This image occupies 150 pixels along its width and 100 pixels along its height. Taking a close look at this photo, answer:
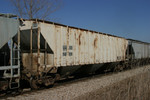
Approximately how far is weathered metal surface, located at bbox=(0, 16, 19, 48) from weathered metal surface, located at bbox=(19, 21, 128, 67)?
115cm

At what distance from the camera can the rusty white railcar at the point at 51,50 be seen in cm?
823

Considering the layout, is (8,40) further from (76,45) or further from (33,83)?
(76,45)

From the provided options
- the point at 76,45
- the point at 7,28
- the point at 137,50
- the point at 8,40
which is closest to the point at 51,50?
the point at 76,45

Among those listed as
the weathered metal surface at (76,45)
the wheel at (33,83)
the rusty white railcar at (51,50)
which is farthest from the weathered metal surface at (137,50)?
the wheel at (33,83)

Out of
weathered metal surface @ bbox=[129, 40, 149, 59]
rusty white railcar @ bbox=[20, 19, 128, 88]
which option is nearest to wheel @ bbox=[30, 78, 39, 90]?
rusty white railcar @ bbox=[20, 19, 128, 88]

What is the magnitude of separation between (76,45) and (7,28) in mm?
4676

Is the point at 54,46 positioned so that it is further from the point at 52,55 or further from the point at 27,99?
the point at 27,99

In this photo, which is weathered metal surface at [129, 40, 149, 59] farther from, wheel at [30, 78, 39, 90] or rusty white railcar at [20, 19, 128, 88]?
wheel at [30, 78, 39, 90]

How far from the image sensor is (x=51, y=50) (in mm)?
8695

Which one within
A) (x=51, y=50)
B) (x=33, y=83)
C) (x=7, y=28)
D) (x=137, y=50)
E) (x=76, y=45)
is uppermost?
(x=7, y=28)

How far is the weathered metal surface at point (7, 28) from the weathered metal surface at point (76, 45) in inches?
45.3

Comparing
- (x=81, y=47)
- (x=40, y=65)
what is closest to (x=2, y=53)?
(x=40, y=65)

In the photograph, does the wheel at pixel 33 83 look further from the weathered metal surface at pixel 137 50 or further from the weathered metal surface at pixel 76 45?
the weathered metal surface at pixel 137 50

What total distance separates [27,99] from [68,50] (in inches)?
160
